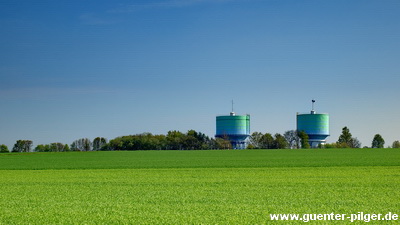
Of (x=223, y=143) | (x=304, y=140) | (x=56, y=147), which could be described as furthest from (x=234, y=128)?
(x=56, y=147)

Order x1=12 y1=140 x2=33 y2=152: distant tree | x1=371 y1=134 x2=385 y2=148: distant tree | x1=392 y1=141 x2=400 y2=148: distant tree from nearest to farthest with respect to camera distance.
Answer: x1=12 y1=140 x2=33 y2=152: distant tree
x1=392 y1=141 x2=400 y2=148: distant tree
x1=371 y1=134 x2=385 y2=148: distant tree

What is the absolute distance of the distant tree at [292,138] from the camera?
11734cm

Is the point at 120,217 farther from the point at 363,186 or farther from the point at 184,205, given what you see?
the point at 363,186

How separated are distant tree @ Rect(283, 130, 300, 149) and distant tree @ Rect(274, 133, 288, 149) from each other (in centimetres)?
122

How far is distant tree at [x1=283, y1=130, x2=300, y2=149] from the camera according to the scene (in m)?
117

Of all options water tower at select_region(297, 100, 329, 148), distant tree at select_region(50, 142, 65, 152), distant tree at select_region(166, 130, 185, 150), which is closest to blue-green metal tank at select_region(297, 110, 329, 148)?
water tower at select_region(297, 100, 329, 148)

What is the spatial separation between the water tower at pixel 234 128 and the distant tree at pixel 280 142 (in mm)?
15687

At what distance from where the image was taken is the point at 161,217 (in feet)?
35.7

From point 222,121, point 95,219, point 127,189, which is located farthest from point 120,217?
point 222,121

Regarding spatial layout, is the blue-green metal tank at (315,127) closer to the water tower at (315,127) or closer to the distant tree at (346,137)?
the water tower at (315,127)

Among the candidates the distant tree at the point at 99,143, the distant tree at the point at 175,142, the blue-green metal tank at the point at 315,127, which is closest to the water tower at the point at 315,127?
the blue-green metal tank at the point at 315,127

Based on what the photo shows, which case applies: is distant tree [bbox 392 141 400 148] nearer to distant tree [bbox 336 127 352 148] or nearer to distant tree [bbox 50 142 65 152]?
distant tree [bbox 336 127 352 148]

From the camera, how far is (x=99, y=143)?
119m

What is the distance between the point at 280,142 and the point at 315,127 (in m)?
16.4
